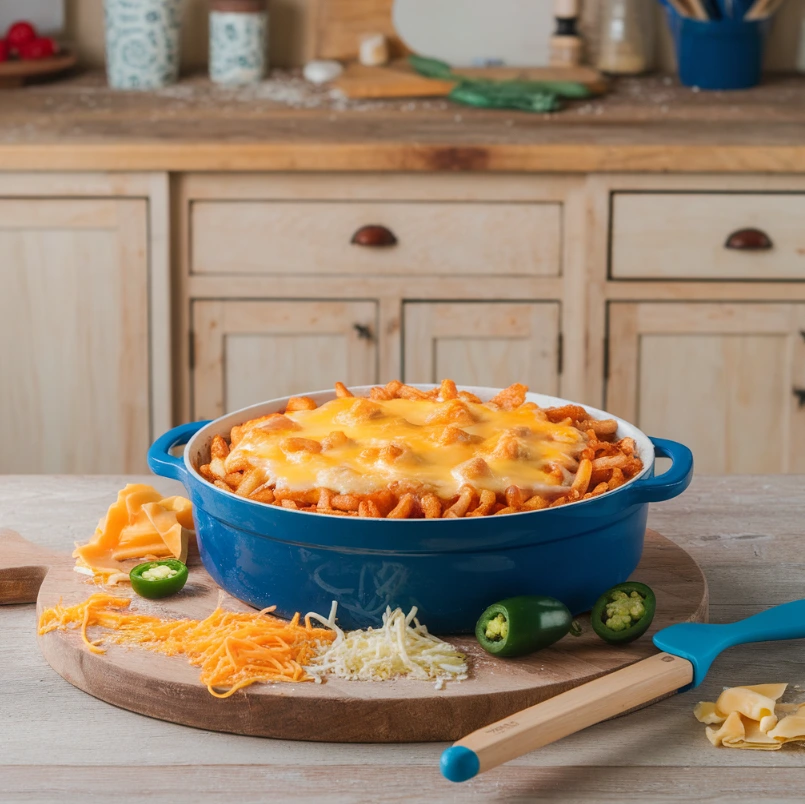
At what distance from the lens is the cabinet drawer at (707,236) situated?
7.98 ft

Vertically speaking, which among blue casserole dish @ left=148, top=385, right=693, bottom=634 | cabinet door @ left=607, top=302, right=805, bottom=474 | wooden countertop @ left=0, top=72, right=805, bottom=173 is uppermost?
wooden countertop @ left=0, top=72, right=805, bottom=173

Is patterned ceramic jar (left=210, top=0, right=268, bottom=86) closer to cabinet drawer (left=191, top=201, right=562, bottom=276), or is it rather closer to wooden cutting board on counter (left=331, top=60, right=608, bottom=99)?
wooden cutting board on counter (left=331, top=60, right=608, bottom=99)

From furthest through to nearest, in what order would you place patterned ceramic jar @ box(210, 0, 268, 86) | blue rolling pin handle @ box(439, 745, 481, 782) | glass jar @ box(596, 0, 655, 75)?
glass jar @ box(596, 0, 655, 75), patterned ceramic jar @ box(210, 0, 268, 86), blue rolling pin handle @ box(439, 745, 481, 782)

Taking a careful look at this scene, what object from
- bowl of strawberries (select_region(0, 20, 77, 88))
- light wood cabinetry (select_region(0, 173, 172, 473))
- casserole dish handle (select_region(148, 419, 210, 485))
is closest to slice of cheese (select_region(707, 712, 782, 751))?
casserole dish handle (select_region(148, 419, 210, 485))

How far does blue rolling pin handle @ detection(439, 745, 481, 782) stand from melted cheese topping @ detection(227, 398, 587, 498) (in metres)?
0.30

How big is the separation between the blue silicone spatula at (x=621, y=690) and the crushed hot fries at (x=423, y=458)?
165 mm

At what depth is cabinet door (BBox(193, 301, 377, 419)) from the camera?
Answer: 252cm

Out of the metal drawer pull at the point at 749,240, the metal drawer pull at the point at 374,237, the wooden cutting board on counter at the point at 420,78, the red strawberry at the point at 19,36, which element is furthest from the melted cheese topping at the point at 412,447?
the red strawberry at the point at 19,36

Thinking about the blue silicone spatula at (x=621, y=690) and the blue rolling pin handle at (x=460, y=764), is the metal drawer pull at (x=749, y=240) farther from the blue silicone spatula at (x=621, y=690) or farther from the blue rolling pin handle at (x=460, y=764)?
the blue rolling pin handle at (x=460, y=764)

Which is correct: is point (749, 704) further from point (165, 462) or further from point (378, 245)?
point (378, 245)

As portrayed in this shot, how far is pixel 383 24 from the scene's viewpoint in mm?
3184

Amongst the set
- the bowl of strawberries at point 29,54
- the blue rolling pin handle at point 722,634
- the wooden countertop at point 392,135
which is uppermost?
the bowl of strawberries at point 29,54

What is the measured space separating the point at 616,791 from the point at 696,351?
5.94ft

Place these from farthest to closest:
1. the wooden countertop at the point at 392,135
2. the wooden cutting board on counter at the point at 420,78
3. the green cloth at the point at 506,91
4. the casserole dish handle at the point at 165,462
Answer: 1. the wooden cutting board on counter at the point at 420,78
2. the green cloth at the point at 506,91
3. the wooden countertop at the point at 392,135
4. the casserole dish handle at the point at 165,462
